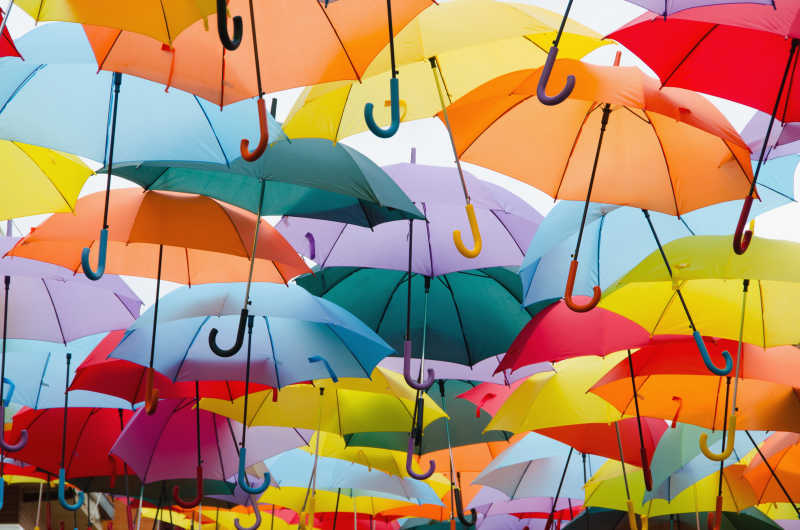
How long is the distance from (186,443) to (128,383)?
2.71 feet

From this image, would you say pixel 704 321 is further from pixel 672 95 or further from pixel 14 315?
pixel 14 315

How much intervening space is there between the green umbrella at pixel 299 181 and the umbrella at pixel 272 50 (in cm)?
38

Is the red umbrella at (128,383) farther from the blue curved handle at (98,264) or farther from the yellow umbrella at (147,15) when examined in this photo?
the yellow umbrella at (147,15)

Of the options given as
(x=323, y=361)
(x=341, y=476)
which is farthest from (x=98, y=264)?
(x=341, y=476)

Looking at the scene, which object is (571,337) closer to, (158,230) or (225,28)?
(158,230)

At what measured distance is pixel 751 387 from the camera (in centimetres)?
535

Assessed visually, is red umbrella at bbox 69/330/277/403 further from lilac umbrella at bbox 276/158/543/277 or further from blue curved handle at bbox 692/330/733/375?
blue curved handle at bbox 692/330/733/375


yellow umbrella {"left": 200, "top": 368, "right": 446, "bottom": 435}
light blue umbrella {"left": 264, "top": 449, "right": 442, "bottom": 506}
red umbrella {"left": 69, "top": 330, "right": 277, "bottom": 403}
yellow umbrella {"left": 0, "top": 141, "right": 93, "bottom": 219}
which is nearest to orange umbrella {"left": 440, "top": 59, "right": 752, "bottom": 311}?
yellow umbrella {"left": 0, "top": 141, "right": 93, "bottom": 219}

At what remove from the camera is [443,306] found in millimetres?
6043

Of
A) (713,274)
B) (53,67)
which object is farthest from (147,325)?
(713,274)

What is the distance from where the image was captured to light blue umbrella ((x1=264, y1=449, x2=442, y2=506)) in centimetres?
775

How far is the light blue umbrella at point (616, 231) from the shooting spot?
4.82 metres

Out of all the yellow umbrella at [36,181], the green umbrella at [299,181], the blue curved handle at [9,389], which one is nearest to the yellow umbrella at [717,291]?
the green umbrella at [299,181]

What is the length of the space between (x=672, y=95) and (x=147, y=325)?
2.78 metres
